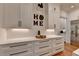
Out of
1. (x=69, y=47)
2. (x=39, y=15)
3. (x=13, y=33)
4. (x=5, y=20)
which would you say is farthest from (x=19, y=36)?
(x=69, y=47)

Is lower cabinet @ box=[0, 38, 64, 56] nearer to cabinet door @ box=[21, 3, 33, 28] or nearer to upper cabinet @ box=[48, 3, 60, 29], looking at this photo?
upper cabinet @ box=[48, 3, 60, 29]

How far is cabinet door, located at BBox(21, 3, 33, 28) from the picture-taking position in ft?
6.77

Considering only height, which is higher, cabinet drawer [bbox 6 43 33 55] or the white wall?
the white wall

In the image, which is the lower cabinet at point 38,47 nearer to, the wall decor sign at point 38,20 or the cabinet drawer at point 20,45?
the cabinet drawer at point 20,45

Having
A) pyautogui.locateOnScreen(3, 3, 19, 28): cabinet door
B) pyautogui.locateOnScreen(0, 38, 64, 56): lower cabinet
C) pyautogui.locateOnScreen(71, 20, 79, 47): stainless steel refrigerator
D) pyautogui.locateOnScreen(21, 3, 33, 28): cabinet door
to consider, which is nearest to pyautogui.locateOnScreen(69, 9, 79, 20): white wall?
pyautogui.locateOnScreen(71, 20, 79, 47): stainless steel refrigerator

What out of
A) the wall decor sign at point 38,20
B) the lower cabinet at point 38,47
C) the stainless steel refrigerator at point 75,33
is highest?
the wall decor sign at point 38,20

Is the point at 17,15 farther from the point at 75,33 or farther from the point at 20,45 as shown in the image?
the point at 75,33

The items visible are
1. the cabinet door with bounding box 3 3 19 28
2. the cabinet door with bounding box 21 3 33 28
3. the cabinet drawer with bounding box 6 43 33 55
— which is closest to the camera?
the cabinet drawer with bounding box 6 43 33 55

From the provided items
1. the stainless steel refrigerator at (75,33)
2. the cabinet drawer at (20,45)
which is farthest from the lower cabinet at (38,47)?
the stainless steel refrigerator at (75,33)

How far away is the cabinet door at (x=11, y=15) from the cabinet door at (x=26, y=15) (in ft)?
0.41

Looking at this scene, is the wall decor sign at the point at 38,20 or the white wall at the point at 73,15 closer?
the white wall at the point at 73,15

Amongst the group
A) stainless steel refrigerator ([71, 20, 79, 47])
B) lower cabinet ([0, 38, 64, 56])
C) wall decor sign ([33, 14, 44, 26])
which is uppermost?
wall decor sign ([33, 14, 44, 26])

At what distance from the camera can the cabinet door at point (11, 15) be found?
1890 millimetres

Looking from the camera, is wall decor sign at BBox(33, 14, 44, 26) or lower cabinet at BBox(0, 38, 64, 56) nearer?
lower cabinet at BBox(0, 38, 64, 56)
